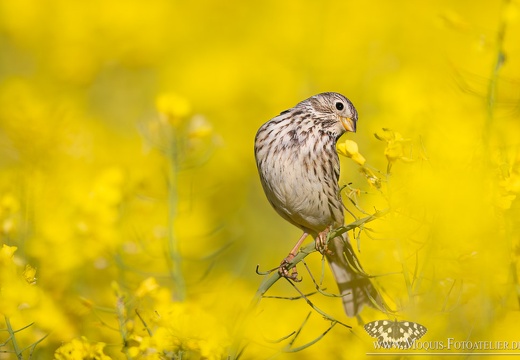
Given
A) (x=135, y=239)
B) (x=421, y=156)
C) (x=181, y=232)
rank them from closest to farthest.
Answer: (x=421, y=156) → (x=135, y=239) → (x=181, y=232)

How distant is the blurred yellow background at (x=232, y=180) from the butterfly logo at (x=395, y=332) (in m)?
0.06

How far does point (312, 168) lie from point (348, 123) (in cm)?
32

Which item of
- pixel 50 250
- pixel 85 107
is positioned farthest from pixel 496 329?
pixel 85 107

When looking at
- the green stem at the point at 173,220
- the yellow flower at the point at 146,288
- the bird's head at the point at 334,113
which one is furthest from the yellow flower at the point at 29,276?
the bird's head at the point at 334,113

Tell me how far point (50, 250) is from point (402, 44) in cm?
561

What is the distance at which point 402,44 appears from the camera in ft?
30.4

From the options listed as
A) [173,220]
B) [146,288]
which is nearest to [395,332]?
[146,288]

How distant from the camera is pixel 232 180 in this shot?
23.5ft

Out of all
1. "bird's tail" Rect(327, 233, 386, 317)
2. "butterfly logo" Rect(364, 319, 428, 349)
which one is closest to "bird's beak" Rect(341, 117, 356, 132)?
"bird's tail" Rect(327, 233, 386, 317)

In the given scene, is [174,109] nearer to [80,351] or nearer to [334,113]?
[334,113]

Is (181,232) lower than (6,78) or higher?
lower

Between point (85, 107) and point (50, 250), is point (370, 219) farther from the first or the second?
point (85, 107)

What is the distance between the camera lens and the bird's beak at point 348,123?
15.6 ft

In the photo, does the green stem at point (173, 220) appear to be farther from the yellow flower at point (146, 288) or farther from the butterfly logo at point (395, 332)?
the butterfly logo at point (395, 332)
